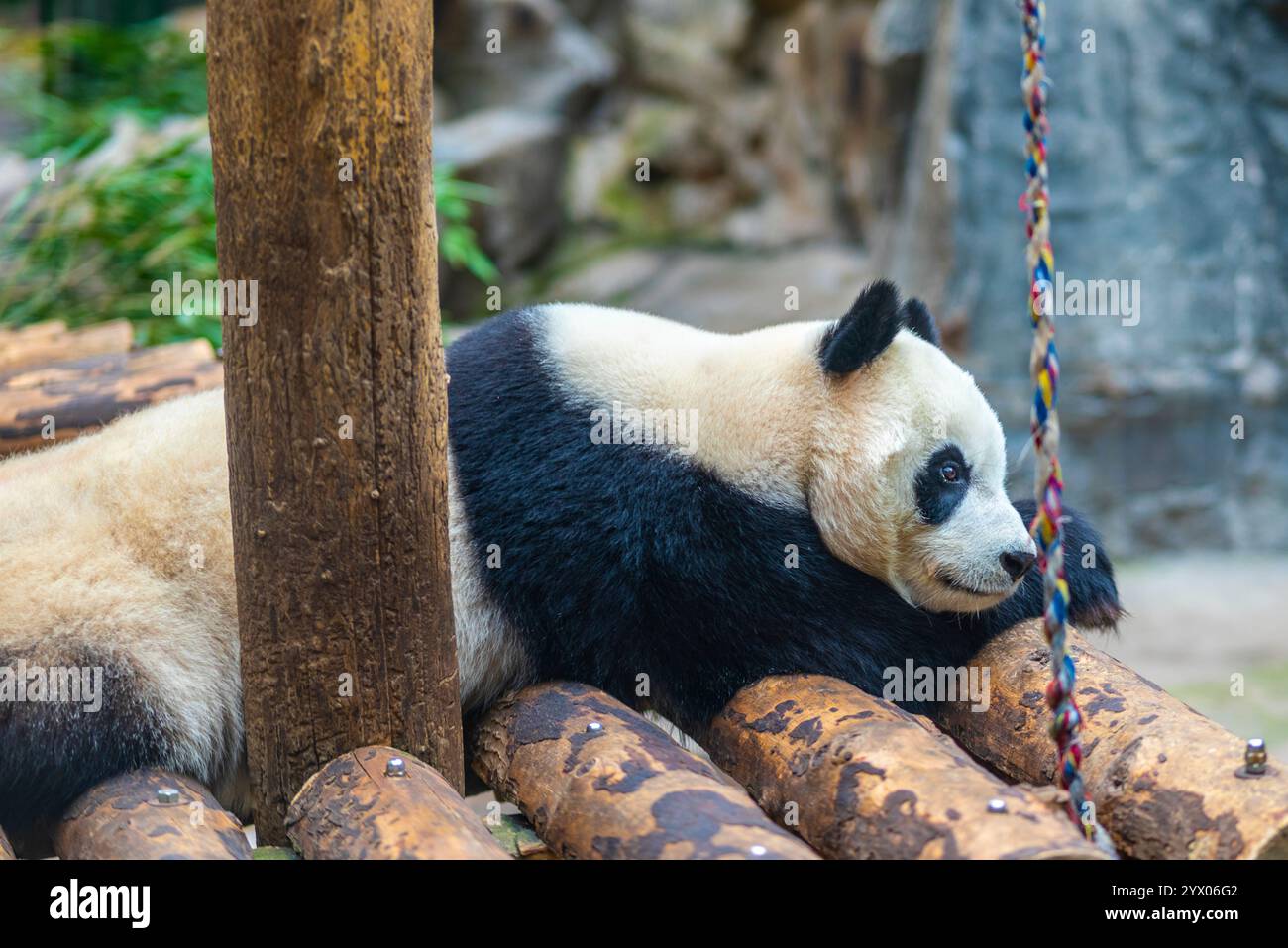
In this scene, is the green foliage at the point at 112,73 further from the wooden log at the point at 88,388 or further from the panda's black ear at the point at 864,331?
the panda's black ear at the point at 864,331

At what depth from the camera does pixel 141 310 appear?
5020 millimetres

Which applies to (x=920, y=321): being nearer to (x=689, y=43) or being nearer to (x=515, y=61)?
(x=515, y=61)

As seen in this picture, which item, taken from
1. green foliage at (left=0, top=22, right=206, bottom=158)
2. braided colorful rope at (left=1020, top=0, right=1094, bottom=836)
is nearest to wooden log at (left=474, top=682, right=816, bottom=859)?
braided colorful rope at (left=1020, top=0, right=1094, bottom=836)

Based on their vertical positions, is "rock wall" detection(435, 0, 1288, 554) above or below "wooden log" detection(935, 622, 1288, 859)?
above

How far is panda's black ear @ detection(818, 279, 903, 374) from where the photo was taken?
275 cm

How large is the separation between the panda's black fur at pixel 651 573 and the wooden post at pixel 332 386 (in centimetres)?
36

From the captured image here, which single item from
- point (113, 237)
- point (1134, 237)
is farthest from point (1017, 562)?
point (1134, 237)

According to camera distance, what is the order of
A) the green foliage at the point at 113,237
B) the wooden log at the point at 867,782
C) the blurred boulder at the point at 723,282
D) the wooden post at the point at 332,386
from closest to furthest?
the wooden log at the point at 867,782
the wooden post at the point at 332,386
the green foliage at the point at 113,237
the blurred boulder at the point at 723,282

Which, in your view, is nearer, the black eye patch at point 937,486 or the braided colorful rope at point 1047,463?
the braided colorful rope at point 1047,463

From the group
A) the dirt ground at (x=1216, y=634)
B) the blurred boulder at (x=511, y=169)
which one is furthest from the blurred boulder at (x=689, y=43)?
the dirt ground at (x=1216, y=634)

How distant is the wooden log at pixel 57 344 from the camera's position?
386 cm

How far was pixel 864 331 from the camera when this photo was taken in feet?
9.12

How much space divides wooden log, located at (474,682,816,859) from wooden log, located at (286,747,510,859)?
0.54ft

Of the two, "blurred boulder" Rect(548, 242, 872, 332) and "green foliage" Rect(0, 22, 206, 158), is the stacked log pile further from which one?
"blurred boulder" Rect(548, 242, 872, 332)
